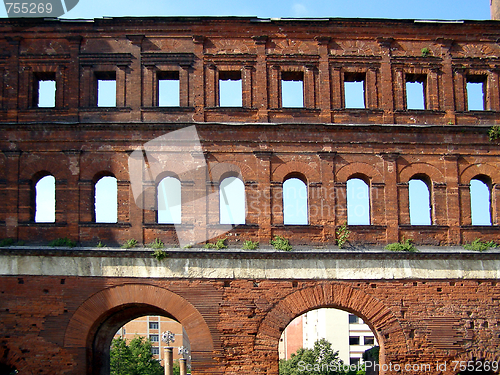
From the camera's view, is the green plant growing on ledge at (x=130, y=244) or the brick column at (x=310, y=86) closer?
the green plant growing on ledge at (x=130, y=244)

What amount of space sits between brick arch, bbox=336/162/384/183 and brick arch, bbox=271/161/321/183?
0.68 m

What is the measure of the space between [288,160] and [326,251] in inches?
114

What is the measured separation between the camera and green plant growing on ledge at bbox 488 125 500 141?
17.2 m

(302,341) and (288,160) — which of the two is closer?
(288,160)

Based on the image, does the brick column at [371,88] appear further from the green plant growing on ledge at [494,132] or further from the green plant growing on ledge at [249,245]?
the green plant growing on ledge at [249,245]

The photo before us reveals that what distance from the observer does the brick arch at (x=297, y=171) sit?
16.8 metres

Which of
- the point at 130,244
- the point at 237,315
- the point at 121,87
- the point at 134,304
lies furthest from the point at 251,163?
the point at 134,304

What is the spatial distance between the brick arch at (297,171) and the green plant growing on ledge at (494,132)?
5.30m

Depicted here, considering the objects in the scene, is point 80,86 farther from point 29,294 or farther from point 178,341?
point 178,341

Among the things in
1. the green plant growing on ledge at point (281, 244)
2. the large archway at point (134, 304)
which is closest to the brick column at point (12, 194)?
the large archway at point (134, 304)

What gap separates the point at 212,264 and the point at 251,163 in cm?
314

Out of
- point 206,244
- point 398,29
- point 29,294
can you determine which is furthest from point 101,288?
point 398,29

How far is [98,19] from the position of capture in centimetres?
1738

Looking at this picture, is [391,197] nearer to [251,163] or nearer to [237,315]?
[251,163]
